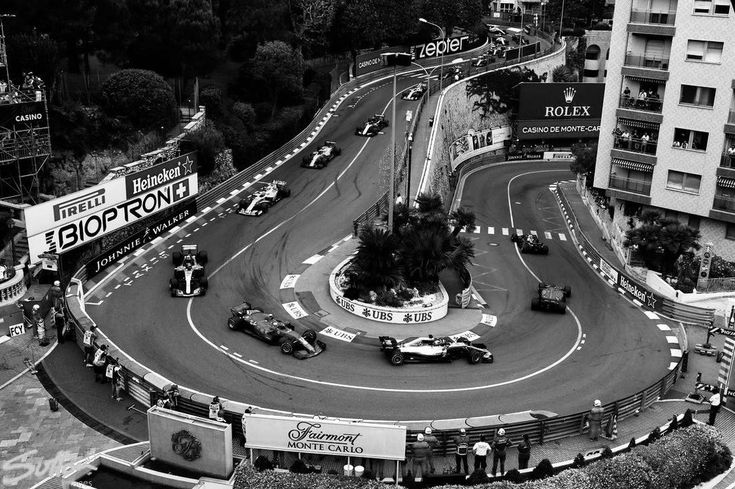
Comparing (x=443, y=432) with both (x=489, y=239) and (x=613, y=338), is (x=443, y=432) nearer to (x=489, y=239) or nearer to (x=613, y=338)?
(x=613, y=338)

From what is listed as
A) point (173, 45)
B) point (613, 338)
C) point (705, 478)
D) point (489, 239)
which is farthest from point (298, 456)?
point (173, 45)

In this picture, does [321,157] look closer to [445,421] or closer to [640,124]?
[640,124]

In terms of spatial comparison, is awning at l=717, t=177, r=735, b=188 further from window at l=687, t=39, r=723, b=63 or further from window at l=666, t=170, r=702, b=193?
window at l=687, t=39, r=723, b=63

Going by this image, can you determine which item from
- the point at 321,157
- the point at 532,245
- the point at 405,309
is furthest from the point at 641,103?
the point at 321,157

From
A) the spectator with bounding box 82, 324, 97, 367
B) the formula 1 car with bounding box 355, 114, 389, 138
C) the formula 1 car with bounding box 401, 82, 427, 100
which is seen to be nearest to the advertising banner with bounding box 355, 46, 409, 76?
the formula 1 car with bounding box 401, 82, 427, 100

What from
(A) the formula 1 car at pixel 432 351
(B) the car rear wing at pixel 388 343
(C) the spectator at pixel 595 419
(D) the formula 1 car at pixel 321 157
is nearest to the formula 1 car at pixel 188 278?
(B) the car rear wing at pixel 388 343

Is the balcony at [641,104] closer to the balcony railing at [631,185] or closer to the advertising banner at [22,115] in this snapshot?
the balcony railing at [631,185]
